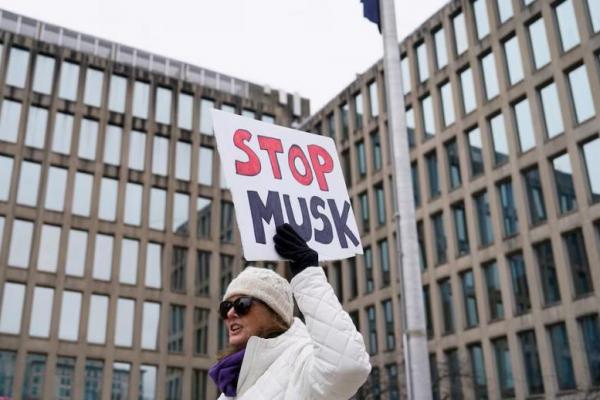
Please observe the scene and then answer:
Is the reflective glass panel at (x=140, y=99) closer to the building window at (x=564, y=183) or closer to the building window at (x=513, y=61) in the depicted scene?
the building window at (x=513, y=61)

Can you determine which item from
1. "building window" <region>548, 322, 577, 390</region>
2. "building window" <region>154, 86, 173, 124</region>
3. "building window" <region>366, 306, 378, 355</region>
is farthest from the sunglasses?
"building window" <region>154, 86, 173, 124</region>

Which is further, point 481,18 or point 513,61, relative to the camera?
point 481,18

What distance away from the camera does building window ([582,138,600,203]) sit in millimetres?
28844

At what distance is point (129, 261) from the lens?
4197 centimetres

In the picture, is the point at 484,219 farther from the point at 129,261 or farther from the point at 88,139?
the point at 88,139

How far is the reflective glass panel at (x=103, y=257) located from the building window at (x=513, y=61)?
22.3 m

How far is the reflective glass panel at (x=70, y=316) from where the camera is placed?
38.9m

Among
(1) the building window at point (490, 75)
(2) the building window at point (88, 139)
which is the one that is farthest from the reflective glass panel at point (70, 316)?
(1) the building window at point (490, 75)

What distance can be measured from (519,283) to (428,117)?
10.7 metres

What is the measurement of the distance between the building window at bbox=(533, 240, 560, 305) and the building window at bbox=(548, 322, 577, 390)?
1.08m

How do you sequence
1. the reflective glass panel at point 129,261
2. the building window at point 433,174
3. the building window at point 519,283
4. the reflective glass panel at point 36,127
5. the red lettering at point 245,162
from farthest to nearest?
the reflective glass panel at point 129,261 → the reflective glass panel at point 36,127 → the building window at point 433,174 → the building window at point 519,283 → the red lettering at point 245,162

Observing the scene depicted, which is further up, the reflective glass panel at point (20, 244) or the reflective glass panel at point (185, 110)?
the reflective glass panel at point (185, 110)

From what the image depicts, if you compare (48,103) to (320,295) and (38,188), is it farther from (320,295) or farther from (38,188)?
(320,295)

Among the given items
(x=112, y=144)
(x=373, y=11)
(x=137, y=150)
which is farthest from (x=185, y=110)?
(x=373, y=11)
